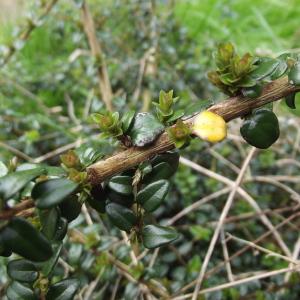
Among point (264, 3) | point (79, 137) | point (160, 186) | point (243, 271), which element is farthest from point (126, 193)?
point (264, 3)

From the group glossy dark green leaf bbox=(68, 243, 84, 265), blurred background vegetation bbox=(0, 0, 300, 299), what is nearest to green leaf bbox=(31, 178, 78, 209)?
blurred background vegetation bbox=(0, 0, 300, 299)

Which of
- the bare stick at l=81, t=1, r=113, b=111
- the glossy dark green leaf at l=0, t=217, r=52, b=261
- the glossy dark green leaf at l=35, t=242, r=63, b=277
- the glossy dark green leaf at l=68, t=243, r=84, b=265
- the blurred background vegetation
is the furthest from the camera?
the bare stick at l=81, t=1, r=113, b=111

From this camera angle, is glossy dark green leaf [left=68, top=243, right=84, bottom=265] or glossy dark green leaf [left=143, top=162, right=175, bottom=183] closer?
glossy dark green leaf [left=143, top=162, right=175, bottom=183]

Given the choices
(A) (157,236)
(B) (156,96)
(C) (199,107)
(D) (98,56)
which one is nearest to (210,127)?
(C) (199,107)

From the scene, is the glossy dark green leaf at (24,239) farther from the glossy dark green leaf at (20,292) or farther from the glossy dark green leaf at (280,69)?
the glossy dark green leaf at (280,69)

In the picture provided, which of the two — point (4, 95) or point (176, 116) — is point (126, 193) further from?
point (4, 95)

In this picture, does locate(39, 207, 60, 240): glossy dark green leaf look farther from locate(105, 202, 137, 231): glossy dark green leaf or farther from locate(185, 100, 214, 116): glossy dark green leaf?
locate(185, 100, 214, 116): glossy dark green leaf
